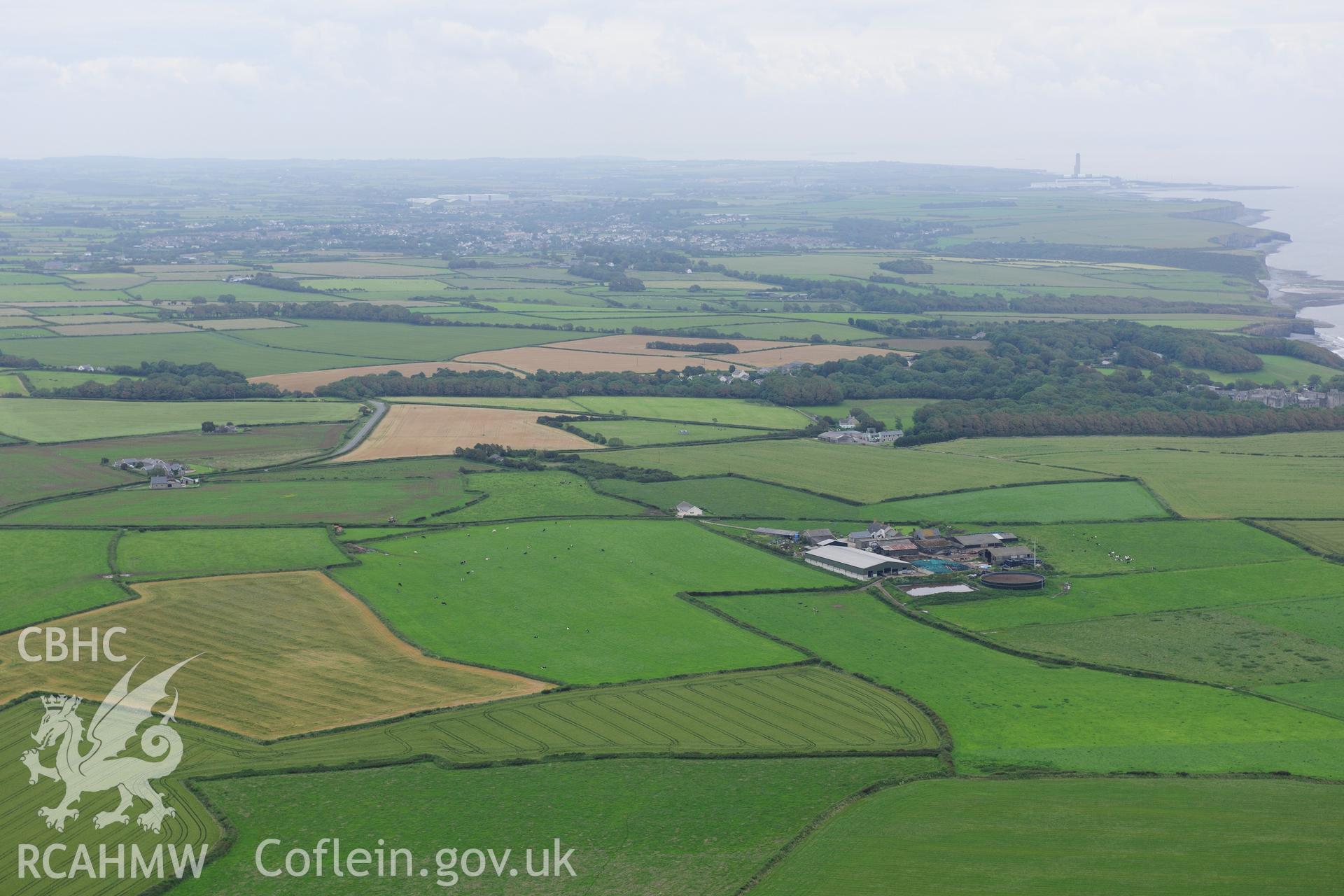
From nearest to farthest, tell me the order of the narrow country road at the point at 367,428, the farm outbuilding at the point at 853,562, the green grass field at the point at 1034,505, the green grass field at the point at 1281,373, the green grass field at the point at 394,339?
the farm outbuilding at the point at 853,562 < the green grass field at the point at 1034,505 < the narrow country road at the point at 367,428 < the green grass field at the point at 1281,373 < the green grass field at the point at 394,339

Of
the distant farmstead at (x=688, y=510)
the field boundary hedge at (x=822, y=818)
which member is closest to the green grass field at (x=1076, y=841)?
the field boundary hedge at (x=822, y=818)

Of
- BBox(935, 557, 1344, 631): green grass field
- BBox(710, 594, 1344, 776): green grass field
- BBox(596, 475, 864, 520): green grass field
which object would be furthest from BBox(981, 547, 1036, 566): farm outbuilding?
BBox(710, 594, 1344, 776): green grass field

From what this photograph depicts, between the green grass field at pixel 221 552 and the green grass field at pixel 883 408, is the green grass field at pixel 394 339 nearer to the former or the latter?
the green grass field at pixel 883 408

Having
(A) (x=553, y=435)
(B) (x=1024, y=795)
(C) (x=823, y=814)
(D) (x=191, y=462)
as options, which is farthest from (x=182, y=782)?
(A) (x=553, y=435)

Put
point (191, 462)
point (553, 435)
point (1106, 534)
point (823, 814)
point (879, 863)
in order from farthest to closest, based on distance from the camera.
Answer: point (553, 435), point (191, 462), point (1106, 534), point (823, 814), point (879, 863)

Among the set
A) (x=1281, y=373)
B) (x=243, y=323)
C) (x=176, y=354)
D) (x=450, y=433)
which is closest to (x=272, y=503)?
(x=450, y=433)

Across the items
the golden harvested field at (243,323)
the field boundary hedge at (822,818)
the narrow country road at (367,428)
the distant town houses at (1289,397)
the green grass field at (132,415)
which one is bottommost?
the green grass field at (132,415)

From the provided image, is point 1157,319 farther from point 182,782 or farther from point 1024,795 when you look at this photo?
point 182,782

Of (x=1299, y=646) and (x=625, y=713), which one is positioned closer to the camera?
(x=625, y=713)
